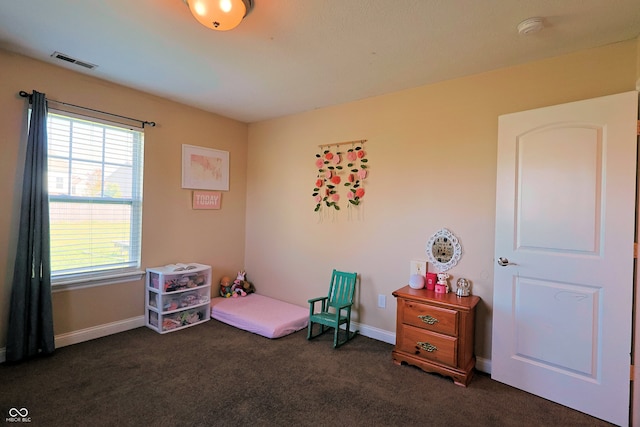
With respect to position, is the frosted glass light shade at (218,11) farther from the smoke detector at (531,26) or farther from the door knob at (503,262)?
the door knob at (503,262)

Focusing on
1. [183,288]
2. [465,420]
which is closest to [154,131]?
[183,288]

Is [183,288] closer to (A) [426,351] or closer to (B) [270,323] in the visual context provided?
(B) [270,323]

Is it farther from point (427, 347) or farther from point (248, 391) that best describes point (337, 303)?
point (248, 391)

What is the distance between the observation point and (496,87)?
2541 millimetres

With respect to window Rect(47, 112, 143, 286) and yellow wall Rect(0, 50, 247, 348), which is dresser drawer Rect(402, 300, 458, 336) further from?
window Rect(47, 112, 143, 286)

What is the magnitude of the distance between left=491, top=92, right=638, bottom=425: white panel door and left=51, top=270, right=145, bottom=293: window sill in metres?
3.36

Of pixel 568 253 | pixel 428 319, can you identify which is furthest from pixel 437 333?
pixel 568 253

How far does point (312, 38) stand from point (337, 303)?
2.38 metres

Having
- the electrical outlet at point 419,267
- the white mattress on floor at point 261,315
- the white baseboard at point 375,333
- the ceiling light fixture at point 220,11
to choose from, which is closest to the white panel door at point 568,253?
the electrical outlet at point 419,267

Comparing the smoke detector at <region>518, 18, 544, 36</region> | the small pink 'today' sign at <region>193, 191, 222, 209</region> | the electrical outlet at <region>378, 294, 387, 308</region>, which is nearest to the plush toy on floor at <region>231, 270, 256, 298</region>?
the small pink 'today' sign at <region>193, 191, 222, 209</region>

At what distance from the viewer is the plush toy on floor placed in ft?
13.3

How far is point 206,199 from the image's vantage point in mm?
3883

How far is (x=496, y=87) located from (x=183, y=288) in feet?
11.4

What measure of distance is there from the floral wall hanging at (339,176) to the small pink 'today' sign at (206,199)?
50.1 inches
